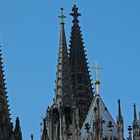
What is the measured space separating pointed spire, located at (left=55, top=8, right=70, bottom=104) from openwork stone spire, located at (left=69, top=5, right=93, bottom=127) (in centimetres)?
198

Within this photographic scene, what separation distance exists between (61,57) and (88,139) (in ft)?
53.3

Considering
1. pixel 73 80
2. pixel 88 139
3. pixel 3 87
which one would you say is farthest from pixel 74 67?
pixel 88 139

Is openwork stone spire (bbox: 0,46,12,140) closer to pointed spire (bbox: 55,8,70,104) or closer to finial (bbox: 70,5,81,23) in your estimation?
pointed spire (bbox: 55,8,70,104)

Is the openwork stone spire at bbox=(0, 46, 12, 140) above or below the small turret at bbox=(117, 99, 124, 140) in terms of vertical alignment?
above

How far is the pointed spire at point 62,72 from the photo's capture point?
6606 centimetres

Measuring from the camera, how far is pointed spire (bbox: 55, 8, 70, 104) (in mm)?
66062

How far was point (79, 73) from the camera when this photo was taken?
230 ft

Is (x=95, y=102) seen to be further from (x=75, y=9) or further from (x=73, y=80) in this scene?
(x=75, y=9)

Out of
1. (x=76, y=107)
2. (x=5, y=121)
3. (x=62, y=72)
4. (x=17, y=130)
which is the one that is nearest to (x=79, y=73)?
(x=62, y=72)

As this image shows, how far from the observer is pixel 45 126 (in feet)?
204

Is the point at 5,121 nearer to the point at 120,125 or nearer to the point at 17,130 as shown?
the point at 17,130

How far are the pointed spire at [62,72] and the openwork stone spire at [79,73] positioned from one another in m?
1.98

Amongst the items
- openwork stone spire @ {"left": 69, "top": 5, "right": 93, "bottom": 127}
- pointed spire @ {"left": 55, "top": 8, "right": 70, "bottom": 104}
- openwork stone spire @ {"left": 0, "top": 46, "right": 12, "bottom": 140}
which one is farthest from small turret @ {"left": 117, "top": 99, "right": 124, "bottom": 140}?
openwork stone spire @ {"left": 0, "top": 46, "right": 12, "bottom": 140}

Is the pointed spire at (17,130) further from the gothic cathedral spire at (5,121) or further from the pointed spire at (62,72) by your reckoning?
the pointed spire at (62,72)
